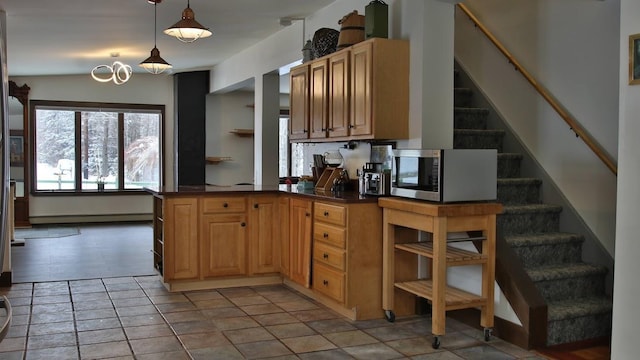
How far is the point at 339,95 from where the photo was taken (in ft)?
15.8

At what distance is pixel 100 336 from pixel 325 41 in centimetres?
297

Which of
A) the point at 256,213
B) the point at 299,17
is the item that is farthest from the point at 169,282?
the point at 299,17

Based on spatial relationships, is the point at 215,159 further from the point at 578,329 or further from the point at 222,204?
the point at 578,329

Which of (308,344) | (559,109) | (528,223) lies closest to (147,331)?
(308,344)

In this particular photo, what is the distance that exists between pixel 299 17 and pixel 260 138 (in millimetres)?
1863

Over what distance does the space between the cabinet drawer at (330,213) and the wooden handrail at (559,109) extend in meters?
1.83

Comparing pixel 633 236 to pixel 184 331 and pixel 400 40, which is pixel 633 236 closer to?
pixel 400 40

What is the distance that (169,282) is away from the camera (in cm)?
514

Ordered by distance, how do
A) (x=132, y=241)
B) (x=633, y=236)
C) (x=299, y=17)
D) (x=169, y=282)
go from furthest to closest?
(x=132, y=241)
(x=299, y=17)
(x=169, y=282)
(x=633, y=236)

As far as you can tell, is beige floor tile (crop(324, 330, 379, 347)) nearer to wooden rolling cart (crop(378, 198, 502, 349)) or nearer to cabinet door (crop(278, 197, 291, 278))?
wooden rolling cart (crop(378, 198, 502, 349))

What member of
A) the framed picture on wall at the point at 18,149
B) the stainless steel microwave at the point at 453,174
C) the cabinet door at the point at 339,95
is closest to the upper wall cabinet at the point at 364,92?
the cabinet door at the point at 339,95

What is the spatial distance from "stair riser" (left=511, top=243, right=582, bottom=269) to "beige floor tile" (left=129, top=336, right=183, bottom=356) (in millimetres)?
2323

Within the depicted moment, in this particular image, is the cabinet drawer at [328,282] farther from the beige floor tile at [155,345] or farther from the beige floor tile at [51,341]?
the beige floor tile at [51,341]

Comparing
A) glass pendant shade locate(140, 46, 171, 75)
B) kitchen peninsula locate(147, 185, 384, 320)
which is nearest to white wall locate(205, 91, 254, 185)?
glass pendant shade locate(140, 46, 171, 75)
